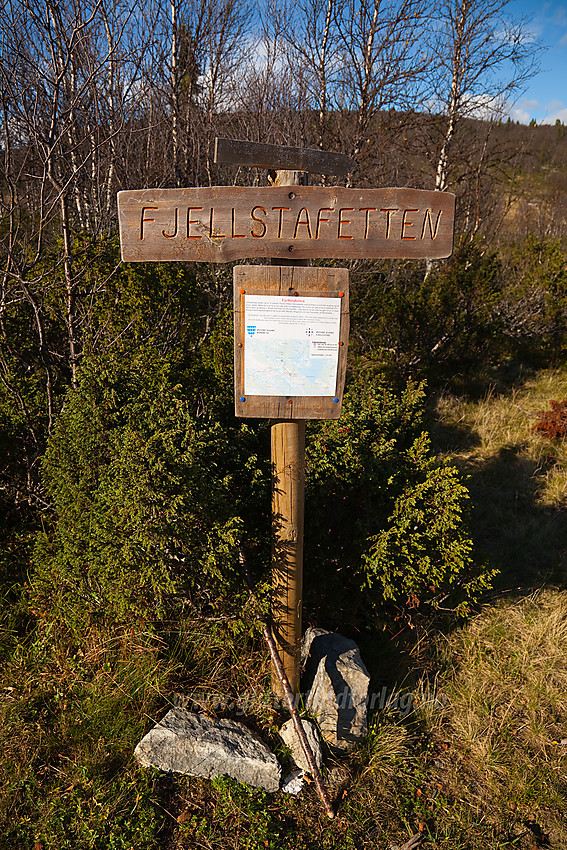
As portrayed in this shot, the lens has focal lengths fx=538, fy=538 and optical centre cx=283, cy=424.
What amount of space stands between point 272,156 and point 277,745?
2.55 metres

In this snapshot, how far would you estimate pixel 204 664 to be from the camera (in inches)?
108

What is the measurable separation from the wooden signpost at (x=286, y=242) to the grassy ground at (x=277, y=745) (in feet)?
4.43

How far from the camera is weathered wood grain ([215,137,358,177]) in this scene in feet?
6.59

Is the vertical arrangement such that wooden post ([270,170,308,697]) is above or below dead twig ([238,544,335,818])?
above

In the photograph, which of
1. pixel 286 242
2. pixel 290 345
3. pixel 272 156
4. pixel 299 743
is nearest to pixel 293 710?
pixel 299 743

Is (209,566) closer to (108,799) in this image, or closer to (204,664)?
(204,664)

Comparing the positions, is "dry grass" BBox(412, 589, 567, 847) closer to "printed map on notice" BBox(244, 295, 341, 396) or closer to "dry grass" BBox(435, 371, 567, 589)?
"dry grass" BBox(435, 371, 567, 589)

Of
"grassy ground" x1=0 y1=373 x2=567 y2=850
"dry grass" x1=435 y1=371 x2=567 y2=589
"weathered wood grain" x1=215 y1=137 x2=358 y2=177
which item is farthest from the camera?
"dry grass" x1=435 y1=371 x2=567 y2=589

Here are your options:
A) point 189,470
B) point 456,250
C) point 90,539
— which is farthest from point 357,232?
point 456,250

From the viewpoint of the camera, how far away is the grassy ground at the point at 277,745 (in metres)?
2.16

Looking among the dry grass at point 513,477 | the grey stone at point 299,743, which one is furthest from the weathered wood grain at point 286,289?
the dry grass at point 513,477

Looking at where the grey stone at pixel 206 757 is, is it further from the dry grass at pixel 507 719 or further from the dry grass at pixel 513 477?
the dry grass at pixel 513 477

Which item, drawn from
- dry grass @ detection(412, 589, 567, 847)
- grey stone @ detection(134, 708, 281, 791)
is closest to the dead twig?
grey stone @ detection(134, 708, 281, 791)

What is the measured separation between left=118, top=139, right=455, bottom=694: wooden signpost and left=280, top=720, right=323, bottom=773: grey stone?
1.47 metres
